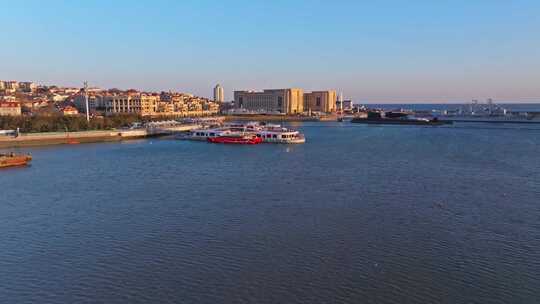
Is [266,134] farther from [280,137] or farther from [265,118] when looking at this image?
[265,118]

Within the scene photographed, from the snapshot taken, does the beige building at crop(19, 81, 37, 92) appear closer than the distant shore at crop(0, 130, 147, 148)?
No

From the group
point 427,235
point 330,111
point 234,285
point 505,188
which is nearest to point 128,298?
point 234,285

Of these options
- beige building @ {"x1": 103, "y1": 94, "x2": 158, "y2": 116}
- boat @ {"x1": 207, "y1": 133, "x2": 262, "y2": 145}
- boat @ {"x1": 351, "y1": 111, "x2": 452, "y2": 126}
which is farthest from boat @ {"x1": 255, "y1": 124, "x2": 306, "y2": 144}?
boat @ {"x1": 351, "y1": 111, "x2": 452, "y2": 126}

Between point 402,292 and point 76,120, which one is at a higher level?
point 76,120

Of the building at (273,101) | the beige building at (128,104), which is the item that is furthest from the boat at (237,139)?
the building at (273,101)

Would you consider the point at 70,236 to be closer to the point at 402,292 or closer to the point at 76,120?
the point at 402,292

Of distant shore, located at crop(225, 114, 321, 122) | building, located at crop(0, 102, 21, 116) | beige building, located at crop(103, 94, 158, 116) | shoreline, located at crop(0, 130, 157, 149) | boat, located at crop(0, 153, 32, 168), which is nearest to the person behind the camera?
boat, located at crop(0, 153, 32, 168)

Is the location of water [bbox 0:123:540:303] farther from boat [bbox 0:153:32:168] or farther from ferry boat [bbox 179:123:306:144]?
ferry boat [bbox 179:123:306:144]
